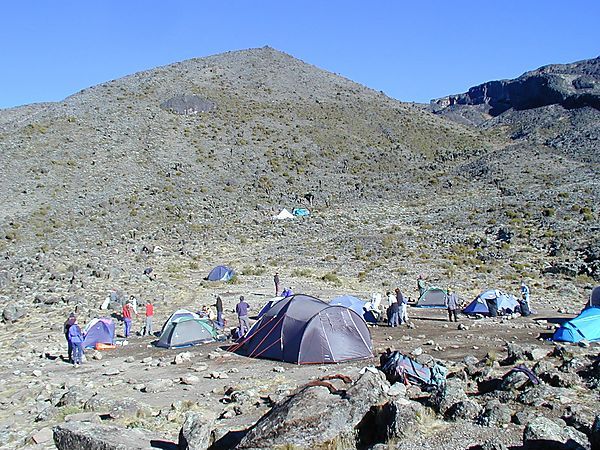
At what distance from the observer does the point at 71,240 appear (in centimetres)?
4109

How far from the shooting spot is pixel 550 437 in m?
7.97

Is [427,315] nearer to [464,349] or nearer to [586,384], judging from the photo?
[464,349]

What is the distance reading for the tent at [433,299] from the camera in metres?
25.6

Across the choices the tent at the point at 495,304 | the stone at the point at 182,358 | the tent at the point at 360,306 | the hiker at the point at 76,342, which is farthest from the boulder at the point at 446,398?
the tent at the point at 495,304

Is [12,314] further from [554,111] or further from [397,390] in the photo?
[554,111]

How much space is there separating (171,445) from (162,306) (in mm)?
17477

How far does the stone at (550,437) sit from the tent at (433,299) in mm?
17327

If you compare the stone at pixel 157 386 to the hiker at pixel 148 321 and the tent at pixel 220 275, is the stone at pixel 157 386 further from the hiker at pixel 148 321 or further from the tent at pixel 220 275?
the tent at pixel 220 275

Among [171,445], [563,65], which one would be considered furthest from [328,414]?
[563,65]

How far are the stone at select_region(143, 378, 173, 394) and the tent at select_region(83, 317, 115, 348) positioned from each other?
205 inches

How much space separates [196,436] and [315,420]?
1.84m

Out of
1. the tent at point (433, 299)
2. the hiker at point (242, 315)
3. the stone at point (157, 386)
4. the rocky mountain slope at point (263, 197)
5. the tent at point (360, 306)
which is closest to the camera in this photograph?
the stone at point (157, 386)

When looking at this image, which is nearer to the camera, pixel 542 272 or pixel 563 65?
pixel 542 272

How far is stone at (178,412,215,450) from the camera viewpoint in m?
8.77
